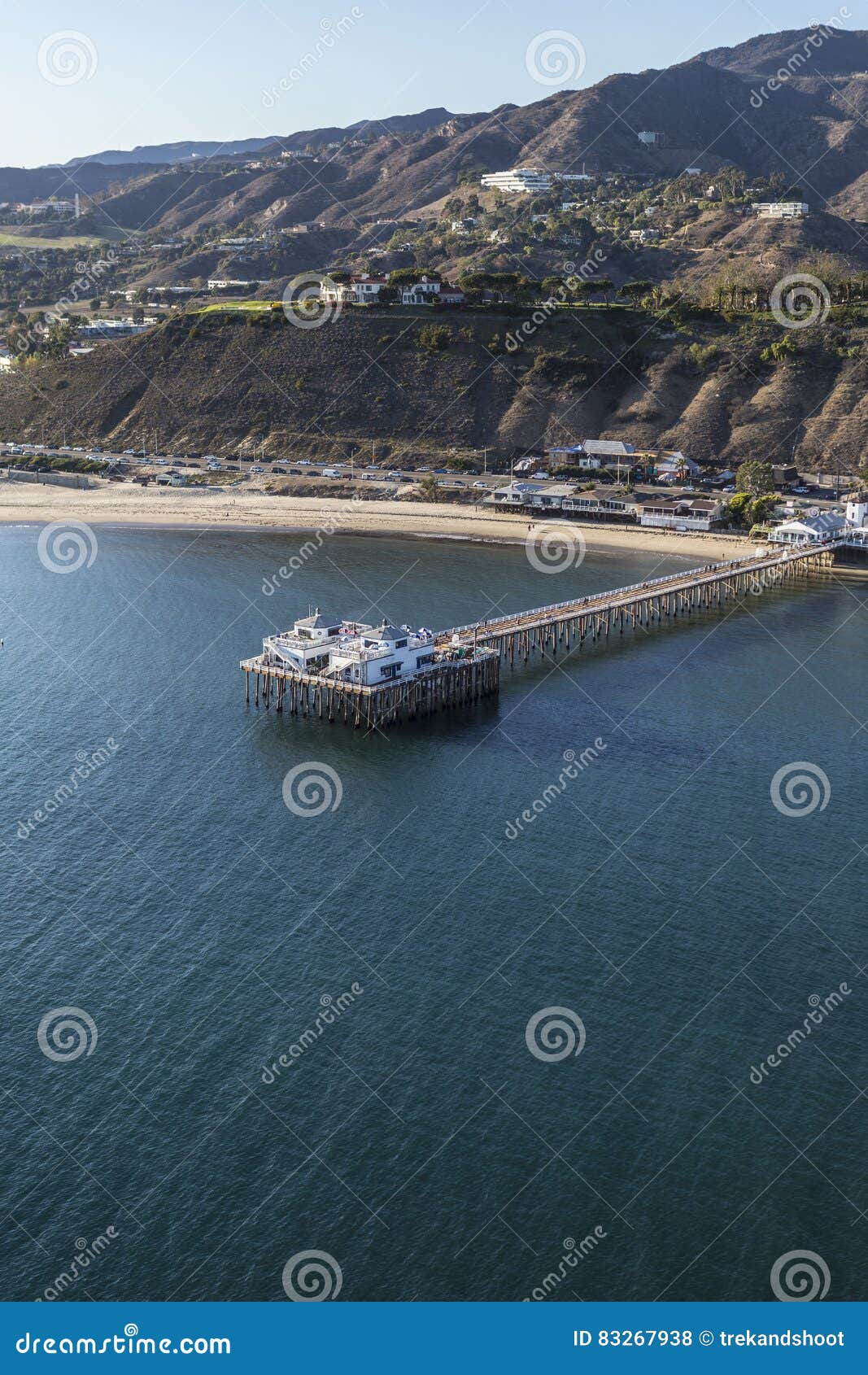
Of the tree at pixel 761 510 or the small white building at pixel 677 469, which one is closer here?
the tree at pixel 761 510

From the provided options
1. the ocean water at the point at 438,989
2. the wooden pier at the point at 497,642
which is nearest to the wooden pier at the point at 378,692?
the wooden pier at the point at 497,642

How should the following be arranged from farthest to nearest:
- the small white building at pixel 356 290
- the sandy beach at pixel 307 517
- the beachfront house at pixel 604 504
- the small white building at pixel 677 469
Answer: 1. the small white building at pixel 356 290
2. the small white building at pixel 677 469
3. the beachfront house at pixel 604 504
4. the sandy beach at pixel 307 517

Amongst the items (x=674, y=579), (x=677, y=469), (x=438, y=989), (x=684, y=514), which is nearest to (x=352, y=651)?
(x=438, y=989)

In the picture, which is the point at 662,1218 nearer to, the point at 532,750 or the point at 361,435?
the point at 532,750

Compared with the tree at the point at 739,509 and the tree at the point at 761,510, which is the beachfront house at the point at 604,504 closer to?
the tree at the point at 739,509

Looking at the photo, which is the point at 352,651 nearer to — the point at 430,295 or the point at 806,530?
the point at 806,530
